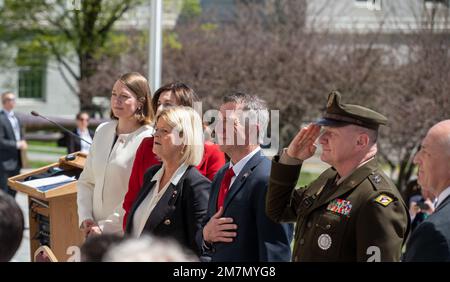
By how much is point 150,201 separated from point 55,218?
1.56 m

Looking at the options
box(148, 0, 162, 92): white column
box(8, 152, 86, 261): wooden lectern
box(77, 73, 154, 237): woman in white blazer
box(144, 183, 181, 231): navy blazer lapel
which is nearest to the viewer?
box(144, 183, 181, 231): navy blazer lapel

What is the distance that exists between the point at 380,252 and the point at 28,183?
338 centimetres

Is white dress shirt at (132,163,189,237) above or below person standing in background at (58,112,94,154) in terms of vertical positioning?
above

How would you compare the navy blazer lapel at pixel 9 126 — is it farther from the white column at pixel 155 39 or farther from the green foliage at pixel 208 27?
the green foliage at pixel 208 27

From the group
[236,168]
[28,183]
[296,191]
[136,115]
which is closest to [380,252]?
[296,191]

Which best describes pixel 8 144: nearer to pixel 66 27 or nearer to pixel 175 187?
pixel 175 187

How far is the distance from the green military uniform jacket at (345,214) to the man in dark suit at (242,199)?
169 millimetres

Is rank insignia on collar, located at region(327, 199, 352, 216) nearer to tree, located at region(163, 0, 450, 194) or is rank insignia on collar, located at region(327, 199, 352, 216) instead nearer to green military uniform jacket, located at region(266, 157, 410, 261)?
green military uniform jacket, located at region(266, 157, 410, 261)

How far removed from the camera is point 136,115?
5777 mm

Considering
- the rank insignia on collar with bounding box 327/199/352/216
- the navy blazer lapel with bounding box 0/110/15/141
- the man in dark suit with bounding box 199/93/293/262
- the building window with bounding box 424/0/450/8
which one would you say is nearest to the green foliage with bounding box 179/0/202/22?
the building window with bounding box 424/0/450/8

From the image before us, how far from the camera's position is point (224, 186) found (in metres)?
4.53

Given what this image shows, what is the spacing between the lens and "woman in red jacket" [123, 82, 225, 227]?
17.4ft

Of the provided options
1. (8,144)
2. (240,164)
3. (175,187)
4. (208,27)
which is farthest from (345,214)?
(208,27)
